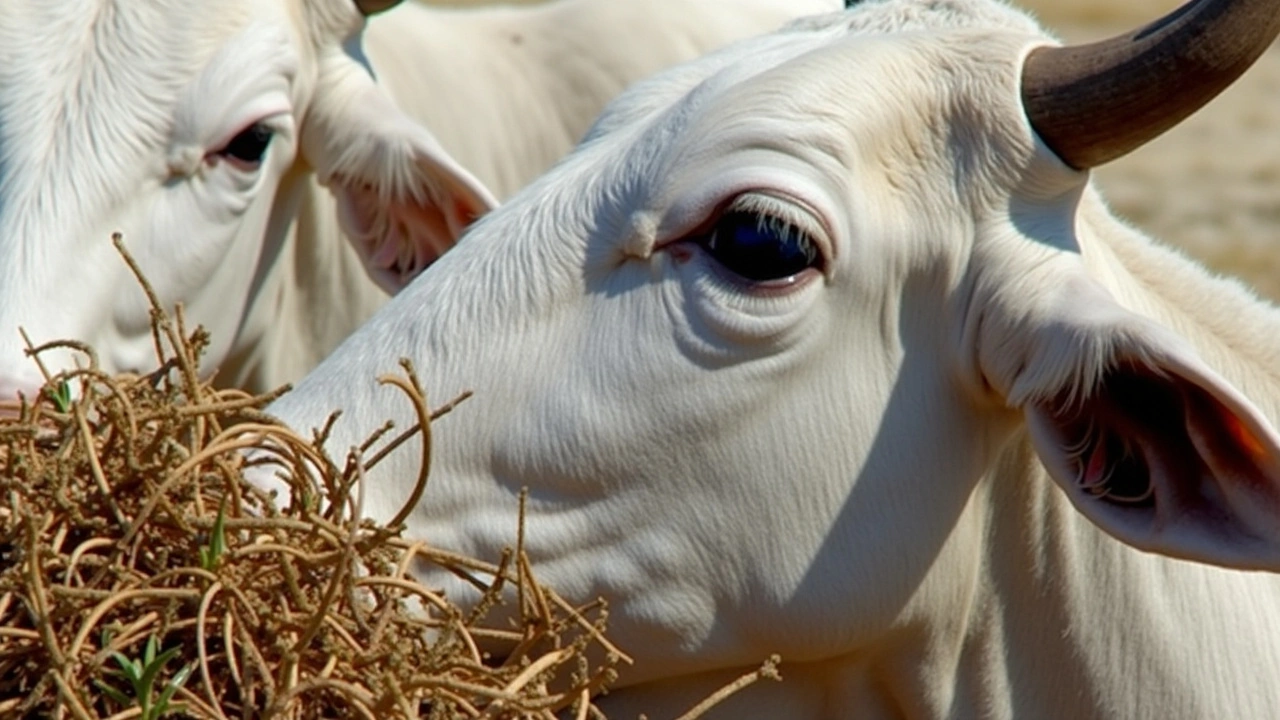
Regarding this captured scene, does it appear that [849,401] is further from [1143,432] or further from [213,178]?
[213,178]

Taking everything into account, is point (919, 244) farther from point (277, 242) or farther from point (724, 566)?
point (277, 242)

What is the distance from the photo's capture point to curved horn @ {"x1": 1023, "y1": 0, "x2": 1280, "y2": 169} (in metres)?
3.03

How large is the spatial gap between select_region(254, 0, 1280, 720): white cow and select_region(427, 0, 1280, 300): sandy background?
8235 millimetres

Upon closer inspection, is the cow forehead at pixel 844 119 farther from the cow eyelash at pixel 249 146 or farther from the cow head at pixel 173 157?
the cow eyelash at pixel 249 146

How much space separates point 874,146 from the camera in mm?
3207

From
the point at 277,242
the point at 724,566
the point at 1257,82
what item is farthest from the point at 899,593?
the point at 1257,82

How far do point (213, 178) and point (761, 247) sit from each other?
7.14ft

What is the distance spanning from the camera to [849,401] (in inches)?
126

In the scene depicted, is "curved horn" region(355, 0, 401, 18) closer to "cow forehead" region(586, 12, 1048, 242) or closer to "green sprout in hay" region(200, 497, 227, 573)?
"cow forehead" region(586, 12, 1048, 242)

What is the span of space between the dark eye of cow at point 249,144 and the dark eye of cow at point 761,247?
2156mm

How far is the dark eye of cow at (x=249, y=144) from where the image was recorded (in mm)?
4988

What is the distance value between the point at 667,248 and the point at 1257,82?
17755mm

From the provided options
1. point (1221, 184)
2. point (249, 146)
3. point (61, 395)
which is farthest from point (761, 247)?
point (1221, 184)

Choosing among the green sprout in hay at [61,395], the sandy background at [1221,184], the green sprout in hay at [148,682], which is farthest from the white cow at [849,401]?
the sandy background at [1221,184]
